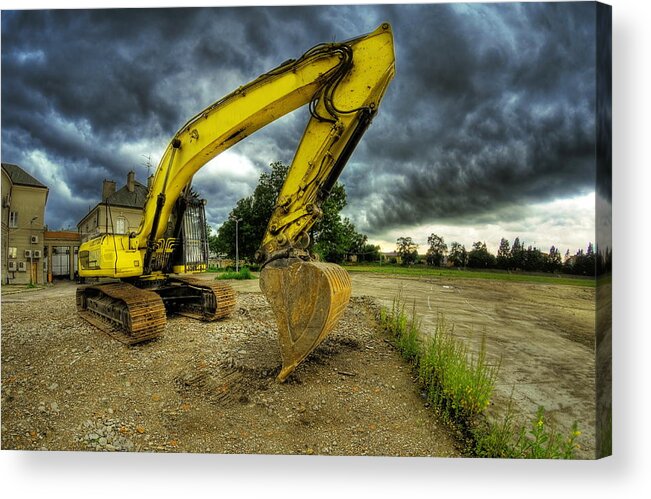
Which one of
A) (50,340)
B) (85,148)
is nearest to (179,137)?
(85,148)

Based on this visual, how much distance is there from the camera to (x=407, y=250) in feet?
10.2

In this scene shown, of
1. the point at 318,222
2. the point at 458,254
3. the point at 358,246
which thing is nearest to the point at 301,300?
the point at 318,222

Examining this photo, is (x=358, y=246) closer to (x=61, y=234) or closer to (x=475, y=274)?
(x=475, y=274)

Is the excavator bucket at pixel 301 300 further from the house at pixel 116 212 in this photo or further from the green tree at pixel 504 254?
the house at pixel 116 212

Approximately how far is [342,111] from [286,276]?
1.26 meters

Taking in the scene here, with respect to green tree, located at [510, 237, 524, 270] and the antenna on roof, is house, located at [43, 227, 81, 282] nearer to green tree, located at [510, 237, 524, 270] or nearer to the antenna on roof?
the antenna on roof

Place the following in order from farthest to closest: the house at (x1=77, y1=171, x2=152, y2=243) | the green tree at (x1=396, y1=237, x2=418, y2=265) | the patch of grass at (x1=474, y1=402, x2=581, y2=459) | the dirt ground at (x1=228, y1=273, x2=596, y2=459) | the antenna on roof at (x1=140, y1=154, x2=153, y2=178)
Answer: the house at (x1=77, y1=171, x2=152, y2=243) → the antenna on roof at (x1=140, y1=154, x2=153, y2=178) → the green tree at (x1=396, y1=237, x2=418, y2=265) → the dirt ground at (x1=228, y1=273, x2=596, y2=459) → the patch of grass at (x1=474, y1=402, x2=581, y2=459)

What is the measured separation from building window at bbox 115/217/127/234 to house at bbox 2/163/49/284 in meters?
0.71

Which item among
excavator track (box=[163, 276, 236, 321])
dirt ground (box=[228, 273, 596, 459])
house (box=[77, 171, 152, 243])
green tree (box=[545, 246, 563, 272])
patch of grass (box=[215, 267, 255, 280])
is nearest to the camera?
dirt ground (box=[228, 273, 596, 459])

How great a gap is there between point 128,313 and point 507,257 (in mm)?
3659

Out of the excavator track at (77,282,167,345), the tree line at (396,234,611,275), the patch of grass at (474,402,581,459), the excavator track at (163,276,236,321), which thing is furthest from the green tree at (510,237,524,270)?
the excavator track at (77,282,167,345)

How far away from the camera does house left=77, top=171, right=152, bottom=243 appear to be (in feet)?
11.5

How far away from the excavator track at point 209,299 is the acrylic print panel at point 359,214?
891 millimetres

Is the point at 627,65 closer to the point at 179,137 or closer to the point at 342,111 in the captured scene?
the point at 342,111
